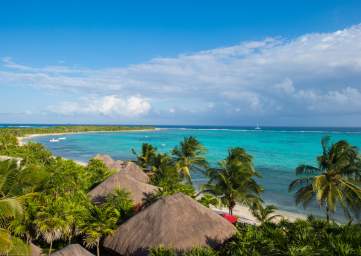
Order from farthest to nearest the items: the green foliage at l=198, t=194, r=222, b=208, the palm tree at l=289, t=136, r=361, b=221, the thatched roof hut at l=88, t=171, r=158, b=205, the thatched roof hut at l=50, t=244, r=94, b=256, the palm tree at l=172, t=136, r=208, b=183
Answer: the palm tree at l=172, t=136, r=208, b=183
the green foliage at l=198, t=194, r=222, b=208
the thatched roof hut at l=88, t=171, r=158, b=205
the palm tree at l=289, t=136, r=361, b=221
the thatched roof hut at l=50, t=244, r=94, b=256

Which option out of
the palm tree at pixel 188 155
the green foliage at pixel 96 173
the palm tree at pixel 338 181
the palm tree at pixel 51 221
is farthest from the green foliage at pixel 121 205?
the palm tree at pixel 188 155

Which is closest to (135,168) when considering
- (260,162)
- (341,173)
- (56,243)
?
(56,243)

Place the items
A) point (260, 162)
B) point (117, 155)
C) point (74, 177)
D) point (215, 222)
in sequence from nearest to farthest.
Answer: point (215, 222) → point (74, 177) → point (260, 162) → point (117, 155)

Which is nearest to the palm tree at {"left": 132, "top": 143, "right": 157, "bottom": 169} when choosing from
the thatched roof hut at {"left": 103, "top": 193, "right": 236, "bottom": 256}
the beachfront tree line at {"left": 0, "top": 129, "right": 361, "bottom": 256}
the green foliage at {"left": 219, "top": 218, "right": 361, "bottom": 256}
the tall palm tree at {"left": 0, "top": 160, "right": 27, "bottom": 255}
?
the beachfront tree line at {"left": 0, "top": 129, "right": 361, "bottom": 256}

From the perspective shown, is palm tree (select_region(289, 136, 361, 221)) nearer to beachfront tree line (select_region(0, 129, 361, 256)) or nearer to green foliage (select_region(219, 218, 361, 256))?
beachfront tree line (select_region(0, 129, 361, 256))

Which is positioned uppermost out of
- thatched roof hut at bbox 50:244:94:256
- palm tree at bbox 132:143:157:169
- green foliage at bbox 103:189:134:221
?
palm tree at bbox 132:143:157:169

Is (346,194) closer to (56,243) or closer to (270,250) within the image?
(270,250)

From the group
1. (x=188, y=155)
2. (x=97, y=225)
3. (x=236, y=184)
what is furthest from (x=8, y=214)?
(x=188, y=155)

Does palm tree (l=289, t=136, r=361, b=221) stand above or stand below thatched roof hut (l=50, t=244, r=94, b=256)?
above
